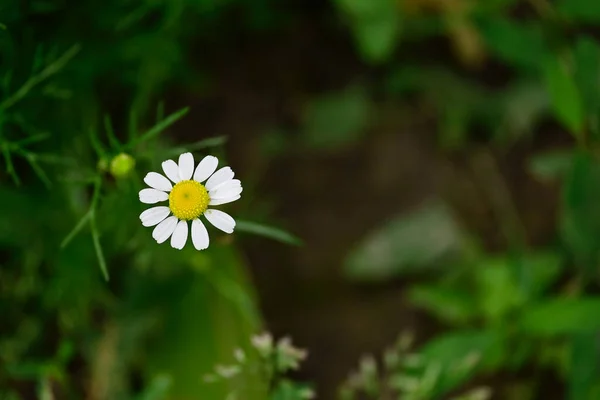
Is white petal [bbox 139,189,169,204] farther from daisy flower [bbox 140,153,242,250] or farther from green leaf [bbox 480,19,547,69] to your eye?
green leaf [bbox 480,19,547,69]

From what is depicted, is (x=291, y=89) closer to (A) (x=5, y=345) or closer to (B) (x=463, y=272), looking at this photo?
(B) (x=463, y=272)

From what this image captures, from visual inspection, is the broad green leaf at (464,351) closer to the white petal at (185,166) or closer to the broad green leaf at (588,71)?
the broad green leaf at (588,71)

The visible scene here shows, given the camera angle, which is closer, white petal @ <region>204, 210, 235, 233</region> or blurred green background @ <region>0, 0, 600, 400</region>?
white petal @ <region>204, 210, 235, 233</region>

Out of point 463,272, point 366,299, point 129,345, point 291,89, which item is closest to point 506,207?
point 463,272

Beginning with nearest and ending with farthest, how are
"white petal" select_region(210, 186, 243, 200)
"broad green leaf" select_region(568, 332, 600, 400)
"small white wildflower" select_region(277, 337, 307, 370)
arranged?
"white petal" select_region(210, 186, 243, 200), "small white wildflower" select_region(277, 337, 307, 370), "broad green leaf" select_region(568, 332, 600, 400)

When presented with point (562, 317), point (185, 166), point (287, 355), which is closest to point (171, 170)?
point (185, 166)

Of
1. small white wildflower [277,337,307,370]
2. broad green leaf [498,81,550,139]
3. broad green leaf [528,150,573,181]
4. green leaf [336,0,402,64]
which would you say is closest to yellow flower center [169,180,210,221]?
small white wildflower [277,337,307,370]
